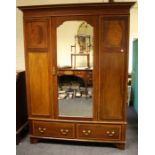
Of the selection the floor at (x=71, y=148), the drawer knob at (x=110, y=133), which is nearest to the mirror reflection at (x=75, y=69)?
the drawer knob at (x=110, y=133)

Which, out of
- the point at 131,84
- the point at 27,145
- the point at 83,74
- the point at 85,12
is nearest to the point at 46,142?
the point at 27,145

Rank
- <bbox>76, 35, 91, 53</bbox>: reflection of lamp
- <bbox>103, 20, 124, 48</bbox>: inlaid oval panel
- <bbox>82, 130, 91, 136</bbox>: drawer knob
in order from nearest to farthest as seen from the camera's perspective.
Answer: <bbox>103, 20, 124, 48</bbox>: inlaid oval panel
<bbox>76, 35, 91, 53</bbox>: reflection of lamp
<bbox>82, 130, 91, 136</bbox>: drawer knob

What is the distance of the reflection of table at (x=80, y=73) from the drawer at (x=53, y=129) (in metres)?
0.59

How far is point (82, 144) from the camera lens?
315cm

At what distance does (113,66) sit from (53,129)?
4.06 ft

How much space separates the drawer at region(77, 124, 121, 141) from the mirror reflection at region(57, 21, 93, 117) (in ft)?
0.56

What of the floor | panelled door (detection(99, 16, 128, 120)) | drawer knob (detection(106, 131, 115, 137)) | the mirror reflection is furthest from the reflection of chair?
the floor

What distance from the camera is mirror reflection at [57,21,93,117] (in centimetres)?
287

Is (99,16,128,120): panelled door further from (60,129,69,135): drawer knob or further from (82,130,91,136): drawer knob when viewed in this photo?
(60,129,69,135): drawer knob

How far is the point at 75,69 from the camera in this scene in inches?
118

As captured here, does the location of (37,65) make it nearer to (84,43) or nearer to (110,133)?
(84,43)

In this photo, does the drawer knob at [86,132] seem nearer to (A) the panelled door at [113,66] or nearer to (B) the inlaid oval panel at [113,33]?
(A) the panelled door at [113,66]

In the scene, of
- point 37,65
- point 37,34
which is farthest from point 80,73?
point 37,34
